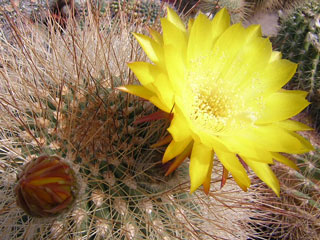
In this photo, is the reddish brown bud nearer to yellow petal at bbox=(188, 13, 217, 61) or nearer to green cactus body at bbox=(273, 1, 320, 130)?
yellow petal at bbox=(188, 13, 217, 61)

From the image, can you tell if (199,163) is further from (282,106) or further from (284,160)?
(282,106)

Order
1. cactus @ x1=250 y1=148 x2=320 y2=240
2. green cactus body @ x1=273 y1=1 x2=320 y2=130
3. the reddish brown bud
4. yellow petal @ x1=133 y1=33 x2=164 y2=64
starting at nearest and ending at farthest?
the reddish brown bud → yellow petal @ x1=133 y1=33 x2=164 y2=64 → cactus @ x1=250 y1=148 x2=320 y2=240 → green cactus body @ x1=273 y1=1 x2=320 y2=130

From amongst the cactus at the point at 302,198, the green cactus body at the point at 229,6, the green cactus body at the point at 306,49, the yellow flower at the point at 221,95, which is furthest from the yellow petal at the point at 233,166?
the green cactus body at the point at 229,6

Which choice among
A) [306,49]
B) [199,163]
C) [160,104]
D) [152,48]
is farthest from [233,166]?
[306,49]

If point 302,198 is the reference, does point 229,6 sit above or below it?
above

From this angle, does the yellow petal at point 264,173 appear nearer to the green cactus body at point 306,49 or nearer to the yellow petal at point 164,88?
the yellow petal at point 164,88

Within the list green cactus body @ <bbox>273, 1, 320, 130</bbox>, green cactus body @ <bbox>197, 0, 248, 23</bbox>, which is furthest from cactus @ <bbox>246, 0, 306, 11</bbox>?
green cactus body @ <bbox>273, 1, 320, 130</bbox>
